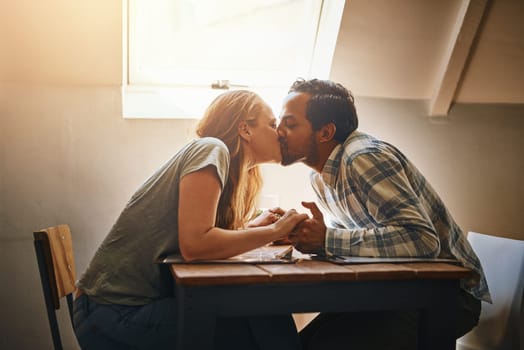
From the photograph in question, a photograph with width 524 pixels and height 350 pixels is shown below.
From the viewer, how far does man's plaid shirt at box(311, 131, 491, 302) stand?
185cm

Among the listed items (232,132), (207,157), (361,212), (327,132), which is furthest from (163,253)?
(327,132)

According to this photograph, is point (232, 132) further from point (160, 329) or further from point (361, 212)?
point (160, 329)

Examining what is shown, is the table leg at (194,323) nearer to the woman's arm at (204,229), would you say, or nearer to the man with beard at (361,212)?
the woman's arm at (204,229)

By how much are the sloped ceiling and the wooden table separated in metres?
1.44

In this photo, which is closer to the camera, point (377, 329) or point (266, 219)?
point (377, 329)

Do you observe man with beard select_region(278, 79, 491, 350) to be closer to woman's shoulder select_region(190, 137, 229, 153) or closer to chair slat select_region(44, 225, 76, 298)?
woman's shoulder select_region(190, 137, 229, 153)

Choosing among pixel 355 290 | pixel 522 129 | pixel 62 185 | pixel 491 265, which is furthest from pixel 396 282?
pixel 522 129

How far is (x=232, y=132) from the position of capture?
2.14m

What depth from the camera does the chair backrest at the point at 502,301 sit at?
2332 millimetres

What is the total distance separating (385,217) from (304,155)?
51 cm

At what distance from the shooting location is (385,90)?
3078mm

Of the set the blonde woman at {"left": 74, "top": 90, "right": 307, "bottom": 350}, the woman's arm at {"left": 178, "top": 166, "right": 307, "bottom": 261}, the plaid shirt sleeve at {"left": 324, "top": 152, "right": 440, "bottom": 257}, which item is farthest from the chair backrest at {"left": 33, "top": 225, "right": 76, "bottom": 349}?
the plaid shirt sleeve at {"left": 324, "top": 152, "right": 440, "bottom": 257}

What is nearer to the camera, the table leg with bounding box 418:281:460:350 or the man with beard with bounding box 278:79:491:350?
the table leg with bounding box 418:281:460:350

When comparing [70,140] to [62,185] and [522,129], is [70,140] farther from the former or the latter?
[522,129]
